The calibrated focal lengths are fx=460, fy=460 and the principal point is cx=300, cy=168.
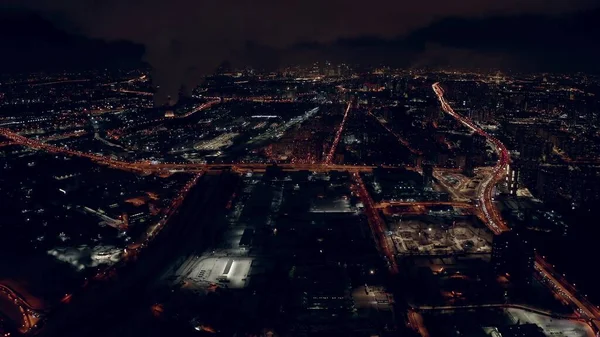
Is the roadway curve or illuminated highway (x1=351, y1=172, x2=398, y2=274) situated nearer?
the roadway curve

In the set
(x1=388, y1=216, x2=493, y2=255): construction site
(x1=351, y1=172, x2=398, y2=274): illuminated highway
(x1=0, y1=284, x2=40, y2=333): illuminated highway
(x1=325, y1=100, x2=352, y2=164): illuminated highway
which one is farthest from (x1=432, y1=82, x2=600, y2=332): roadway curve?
(x1=0, y1=284, x2=40, y2=333): illuminated highway

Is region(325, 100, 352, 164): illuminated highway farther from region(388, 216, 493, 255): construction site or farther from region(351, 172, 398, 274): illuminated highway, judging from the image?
region(388, 216, 493, 255): construction site

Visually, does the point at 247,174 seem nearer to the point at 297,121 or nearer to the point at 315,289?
the point at 315,289

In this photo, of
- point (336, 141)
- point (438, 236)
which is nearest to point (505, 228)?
point (438, 236)

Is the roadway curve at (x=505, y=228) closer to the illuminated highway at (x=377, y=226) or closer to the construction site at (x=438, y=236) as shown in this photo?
the construction site at (x=438, y=236)

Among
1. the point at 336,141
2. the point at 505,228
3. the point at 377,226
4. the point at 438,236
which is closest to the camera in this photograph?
the point at 438,236

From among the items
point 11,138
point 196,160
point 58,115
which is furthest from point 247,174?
point 58,115

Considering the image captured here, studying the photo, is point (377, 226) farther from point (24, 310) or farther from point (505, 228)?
point (24, 310)

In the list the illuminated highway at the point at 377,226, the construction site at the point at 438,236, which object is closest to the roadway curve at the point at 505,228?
the construction site at the point at 438,236
